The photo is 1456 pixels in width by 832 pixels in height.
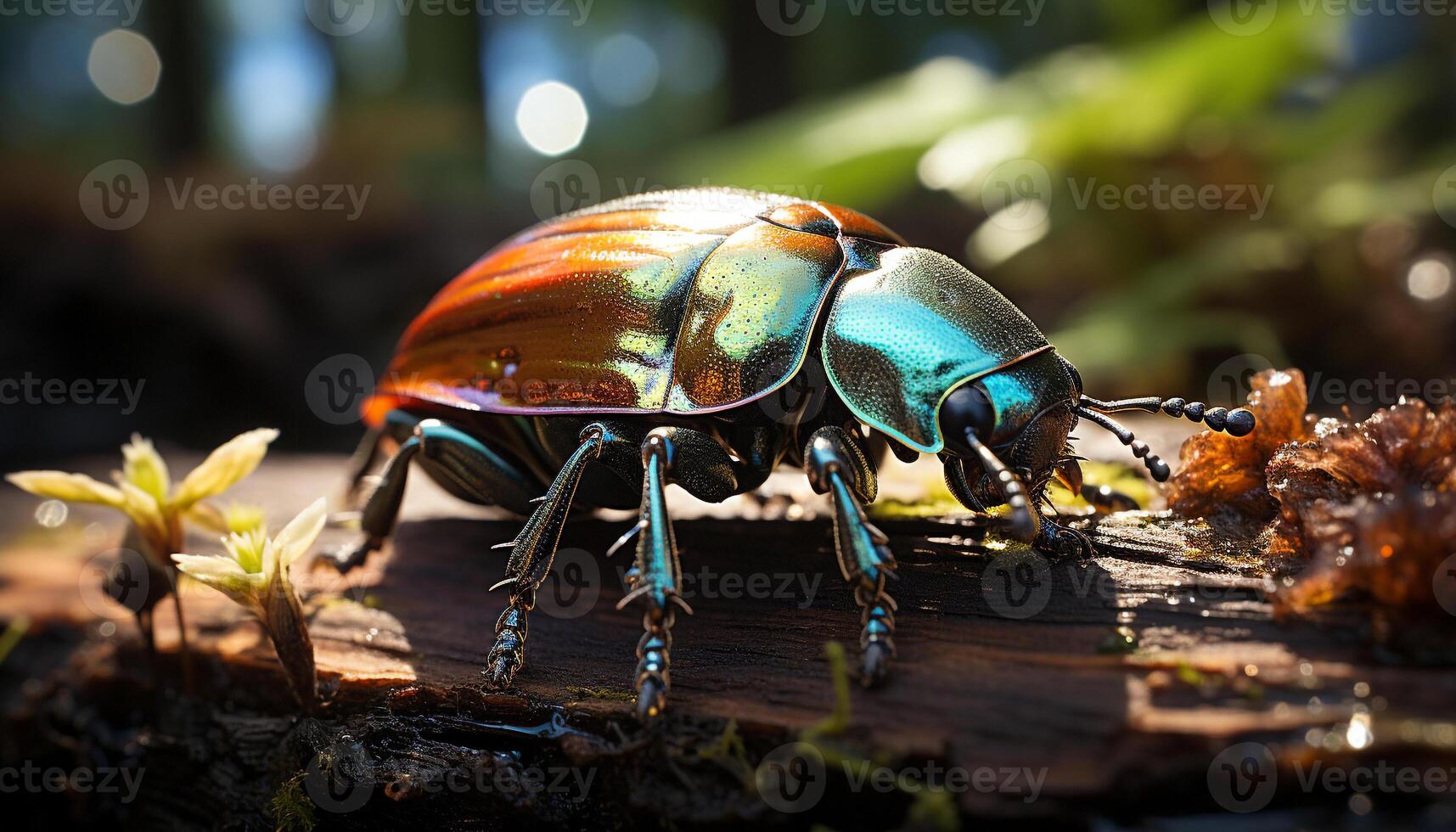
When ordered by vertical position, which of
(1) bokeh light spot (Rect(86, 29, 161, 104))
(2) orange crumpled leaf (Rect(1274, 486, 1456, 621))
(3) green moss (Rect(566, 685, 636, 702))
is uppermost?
(1) bokeh light spot (Rect(86, 29, 161, 104))

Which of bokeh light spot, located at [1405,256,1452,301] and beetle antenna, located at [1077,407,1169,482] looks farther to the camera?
bokeh light spot, located at [1405,256,1452,301]

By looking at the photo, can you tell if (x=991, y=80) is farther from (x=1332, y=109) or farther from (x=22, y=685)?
(x=22, y=685)

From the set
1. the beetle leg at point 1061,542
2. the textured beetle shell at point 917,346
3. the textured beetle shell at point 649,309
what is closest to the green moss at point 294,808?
the textured beetle shell at point 649,309

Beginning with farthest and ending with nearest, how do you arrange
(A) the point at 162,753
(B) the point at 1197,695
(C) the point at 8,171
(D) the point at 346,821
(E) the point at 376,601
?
(C) the point at 8,171 → (E) the point at 376,601 → (A) the point at 162,753 → (D) the point at 346,821 → (B) the point at 1197,695

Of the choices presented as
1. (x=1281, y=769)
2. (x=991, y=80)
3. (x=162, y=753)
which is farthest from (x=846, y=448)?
(x=991, y=80)

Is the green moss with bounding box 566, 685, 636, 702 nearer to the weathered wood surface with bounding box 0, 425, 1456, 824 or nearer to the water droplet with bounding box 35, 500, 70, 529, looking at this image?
the weathered wood surface with bounding box 0, 425, 1456, 824

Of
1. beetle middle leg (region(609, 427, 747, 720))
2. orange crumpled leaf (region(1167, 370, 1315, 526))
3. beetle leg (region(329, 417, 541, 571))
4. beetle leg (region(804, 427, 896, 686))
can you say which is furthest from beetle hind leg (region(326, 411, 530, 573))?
orange crumpled leaf (region(1167, 370, 1315, 526))

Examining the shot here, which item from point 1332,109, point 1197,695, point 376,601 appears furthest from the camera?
point 1332,109
